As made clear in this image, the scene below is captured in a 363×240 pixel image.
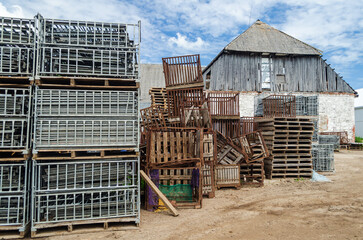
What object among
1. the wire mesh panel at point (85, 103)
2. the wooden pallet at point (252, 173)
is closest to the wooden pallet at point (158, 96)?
the wooden pallet at point (252, 173)

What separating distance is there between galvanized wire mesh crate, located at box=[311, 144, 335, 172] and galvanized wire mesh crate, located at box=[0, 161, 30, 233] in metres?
13.4

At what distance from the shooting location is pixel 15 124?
5.55m

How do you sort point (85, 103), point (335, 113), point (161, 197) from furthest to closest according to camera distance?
point (335, 113) < point (161, 197) < point (85, 103)

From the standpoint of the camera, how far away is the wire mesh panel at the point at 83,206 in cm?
548

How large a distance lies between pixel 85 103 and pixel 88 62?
1.17 m

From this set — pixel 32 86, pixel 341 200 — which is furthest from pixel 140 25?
pixel 341 200

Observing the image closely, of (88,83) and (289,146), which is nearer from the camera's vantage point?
(88,83)

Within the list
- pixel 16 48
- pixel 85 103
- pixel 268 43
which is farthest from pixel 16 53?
pixel 268 43

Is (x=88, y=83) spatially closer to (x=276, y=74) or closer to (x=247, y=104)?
(x=247, y=104)

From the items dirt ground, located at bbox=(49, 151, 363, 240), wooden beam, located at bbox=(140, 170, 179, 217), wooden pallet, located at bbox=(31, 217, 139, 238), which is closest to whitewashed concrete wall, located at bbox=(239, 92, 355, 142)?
dirt ground, located at bbox=(49, 151, 363, 240)

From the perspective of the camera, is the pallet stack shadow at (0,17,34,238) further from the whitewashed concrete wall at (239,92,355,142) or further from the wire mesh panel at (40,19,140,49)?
the whitewashed concrete wall at (239,92,355,142)

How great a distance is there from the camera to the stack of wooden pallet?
11.3 metres

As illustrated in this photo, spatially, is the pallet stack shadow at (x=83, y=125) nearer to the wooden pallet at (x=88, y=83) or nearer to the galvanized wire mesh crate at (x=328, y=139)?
the wooden pallet at (x=88, y=83)

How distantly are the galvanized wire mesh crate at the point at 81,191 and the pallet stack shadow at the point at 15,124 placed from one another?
317 mm
